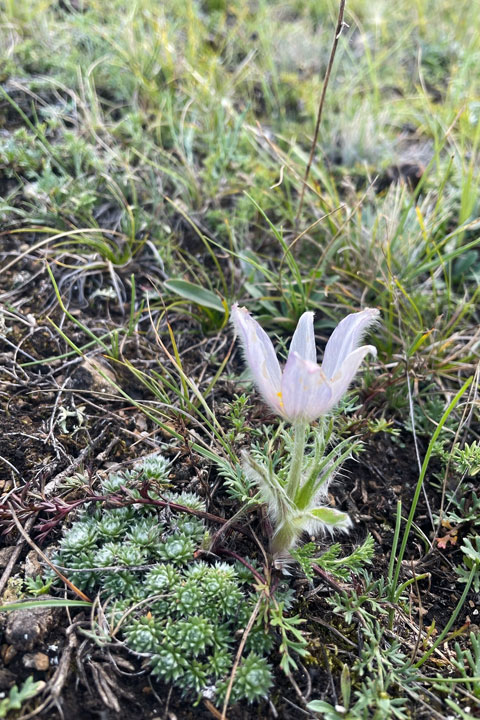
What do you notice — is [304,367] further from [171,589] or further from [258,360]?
[171,589]

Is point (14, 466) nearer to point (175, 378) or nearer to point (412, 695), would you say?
point (175, 378)

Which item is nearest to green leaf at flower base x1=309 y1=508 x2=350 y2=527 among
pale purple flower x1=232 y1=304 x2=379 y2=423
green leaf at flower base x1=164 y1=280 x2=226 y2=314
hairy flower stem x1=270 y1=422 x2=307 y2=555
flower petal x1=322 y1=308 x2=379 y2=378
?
hairy flower stem x1=270 y1=422 x2=307 y2=555

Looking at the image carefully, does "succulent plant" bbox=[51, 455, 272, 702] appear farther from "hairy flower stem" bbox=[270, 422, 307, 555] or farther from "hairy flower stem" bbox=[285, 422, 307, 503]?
"hairy flower stem" bbox=[285, 422, 307, 503]

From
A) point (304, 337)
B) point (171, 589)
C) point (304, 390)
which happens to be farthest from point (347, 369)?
point (171, 589)

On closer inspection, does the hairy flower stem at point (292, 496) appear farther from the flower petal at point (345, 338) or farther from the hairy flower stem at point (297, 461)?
the flower petal at point (345, 338)

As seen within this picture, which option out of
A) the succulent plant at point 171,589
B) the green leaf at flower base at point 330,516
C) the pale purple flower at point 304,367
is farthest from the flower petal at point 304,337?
the succulent plant at point 171,589

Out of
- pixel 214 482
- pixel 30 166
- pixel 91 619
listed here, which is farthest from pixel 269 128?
pixel 91 619

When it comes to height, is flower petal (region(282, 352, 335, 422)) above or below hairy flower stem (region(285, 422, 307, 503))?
above
